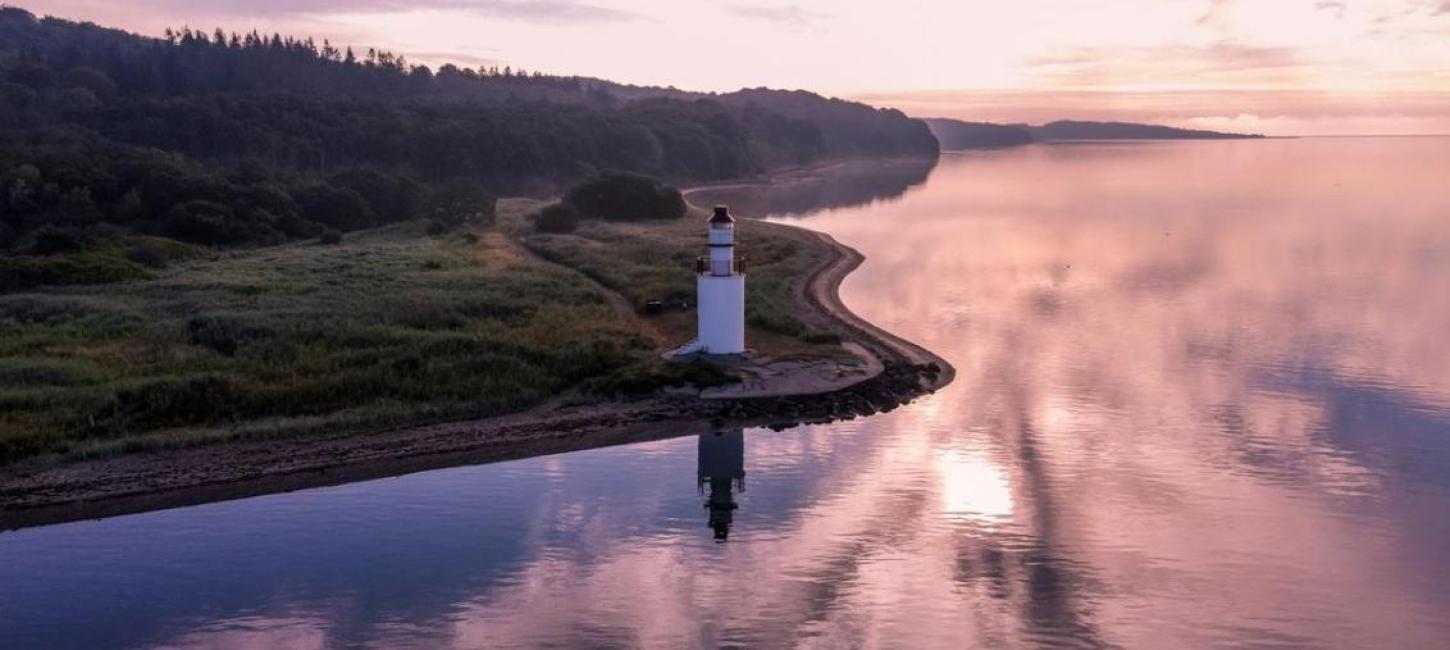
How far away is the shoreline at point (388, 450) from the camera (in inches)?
720

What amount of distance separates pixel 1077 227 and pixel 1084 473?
2159 inches

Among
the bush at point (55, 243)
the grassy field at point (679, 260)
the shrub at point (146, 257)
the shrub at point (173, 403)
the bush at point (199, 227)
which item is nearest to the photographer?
the shrub at point (173, 403)

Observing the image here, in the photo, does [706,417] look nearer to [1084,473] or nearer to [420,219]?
[1084,473]

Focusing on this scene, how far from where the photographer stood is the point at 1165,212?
83.8m

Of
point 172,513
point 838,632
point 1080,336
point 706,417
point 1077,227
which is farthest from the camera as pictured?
point 1077,227

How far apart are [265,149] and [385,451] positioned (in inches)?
3159

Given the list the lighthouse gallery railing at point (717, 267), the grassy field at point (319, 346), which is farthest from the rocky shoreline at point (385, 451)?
the lighthouse gallery railing at point (717, 267)

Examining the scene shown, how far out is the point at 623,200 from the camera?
68.9 m

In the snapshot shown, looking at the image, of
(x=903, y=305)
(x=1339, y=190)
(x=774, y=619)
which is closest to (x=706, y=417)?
(x=774, y=619)

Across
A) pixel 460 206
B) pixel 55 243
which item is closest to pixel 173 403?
pixel 55 243

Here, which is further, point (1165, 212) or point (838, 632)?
point (1165, 212)

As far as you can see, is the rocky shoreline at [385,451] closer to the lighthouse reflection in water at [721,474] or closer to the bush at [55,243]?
the lighthouse reflection in water at [721,474]

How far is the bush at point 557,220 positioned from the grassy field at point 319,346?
17644mm

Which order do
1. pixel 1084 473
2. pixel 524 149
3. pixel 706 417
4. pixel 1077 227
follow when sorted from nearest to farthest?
pixel 1084 473 < pixel 706 417 < pixel 1077 227 < pixel 524 149
